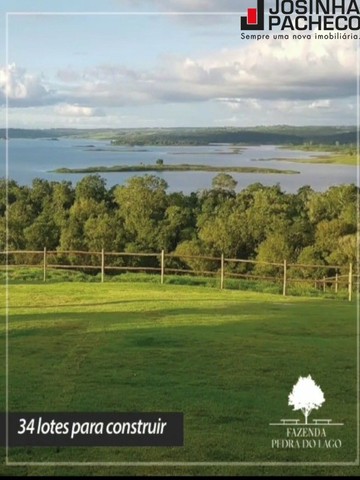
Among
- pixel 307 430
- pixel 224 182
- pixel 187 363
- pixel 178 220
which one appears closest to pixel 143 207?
pixel 178 220

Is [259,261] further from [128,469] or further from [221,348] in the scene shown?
[128,469]

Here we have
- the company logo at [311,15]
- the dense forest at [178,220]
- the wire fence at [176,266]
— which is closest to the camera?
the company logo at [311,15]

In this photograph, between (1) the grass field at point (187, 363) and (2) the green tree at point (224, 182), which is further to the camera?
(2) the green tree at point (224, 182)

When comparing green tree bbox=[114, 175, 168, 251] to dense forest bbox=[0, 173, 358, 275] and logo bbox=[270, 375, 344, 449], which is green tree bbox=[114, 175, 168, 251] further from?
logo bbox=[270, 375, 344, 449]

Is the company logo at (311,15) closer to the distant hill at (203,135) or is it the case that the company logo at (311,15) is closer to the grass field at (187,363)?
the distant hill at (203,135)

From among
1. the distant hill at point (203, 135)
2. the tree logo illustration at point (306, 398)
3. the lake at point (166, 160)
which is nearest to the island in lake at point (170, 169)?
the lake at point (166, 160)

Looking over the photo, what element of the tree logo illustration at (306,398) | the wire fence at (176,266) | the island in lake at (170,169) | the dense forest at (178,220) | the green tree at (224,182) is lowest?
the tree logo illustration at (306,398)

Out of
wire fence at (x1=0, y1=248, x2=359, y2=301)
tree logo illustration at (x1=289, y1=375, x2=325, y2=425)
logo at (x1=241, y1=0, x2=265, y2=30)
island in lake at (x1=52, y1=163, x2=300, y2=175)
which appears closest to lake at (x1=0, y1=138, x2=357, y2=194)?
island in lake at (x1=52, y1=163, x2=300, y2=175)

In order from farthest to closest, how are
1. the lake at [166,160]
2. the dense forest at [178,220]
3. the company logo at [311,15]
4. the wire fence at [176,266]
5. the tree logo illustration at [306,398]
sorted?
the wire fence at [176,266] → the dense forest at [178,220] → the lake at [166,160] → the tree logo illustration at [306,398] → the company logo at [311,15]
